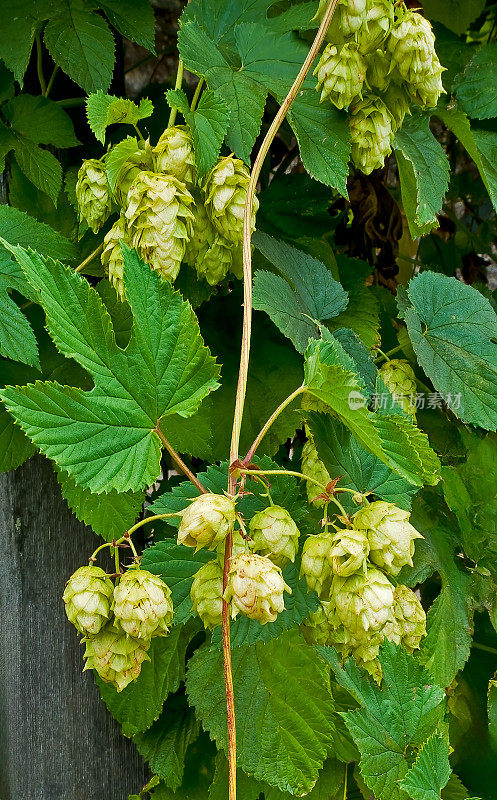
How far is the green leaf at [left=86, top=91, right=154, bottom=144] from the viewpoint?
2.77ft

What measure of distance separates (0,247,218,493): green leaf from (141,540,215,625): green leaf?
147 mm

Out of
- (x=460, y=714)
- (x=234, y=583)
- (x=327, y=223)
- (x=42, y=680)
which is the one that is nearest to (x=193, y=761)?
(x=42, y=680)

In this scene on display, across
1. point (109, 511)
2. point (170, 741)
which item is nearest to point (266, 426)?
point (109, 511)

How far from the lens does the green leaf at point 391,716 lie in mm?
794

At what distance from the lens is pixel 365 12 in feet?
2.61

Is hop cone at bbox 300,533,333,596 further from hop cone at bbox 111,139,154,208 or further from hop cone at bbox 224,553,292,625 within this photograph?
hop cone at bbox 111,139,154,208

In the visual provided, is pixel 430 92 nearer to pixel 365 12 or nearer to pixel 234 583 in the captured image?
pixel 365 12

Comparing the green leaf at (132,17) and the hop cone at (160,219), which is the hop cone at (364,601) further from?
the green leaf at (132,17)

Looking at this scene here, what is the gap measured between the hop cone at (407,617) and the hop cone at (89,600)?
31cm

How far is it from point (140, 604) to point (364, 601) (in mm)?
196

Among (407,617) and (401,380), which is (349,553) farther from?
(401,380)

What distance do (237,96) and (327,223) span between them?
345 mm

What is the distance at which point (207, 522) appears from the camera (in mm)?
585

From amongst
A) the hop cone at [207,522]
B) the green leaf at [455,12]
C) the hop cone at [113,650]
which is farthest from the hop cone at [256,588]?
the green leaf at [455,12]
